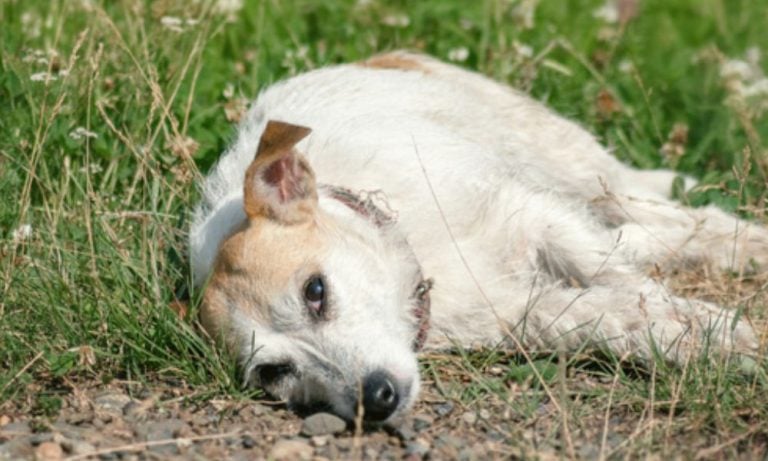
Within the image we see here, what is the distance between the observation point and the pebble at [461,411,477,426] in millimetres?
3625

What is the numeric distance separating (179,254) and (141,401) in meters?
0.80

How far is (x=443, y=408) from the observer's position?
3.74 meters

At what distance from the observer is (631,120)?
19.7 ft

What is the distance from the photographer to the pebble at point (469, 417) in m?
3.62

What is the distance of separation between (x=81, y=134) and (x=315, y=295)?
5.09ft

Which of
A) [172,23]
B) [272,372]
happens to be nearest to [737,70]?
[172,23]

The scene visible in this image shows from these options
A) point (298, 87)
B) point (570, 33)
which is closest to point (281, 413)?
point (298, 87)

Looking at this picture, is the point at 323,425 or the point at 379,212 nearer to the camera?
the point at 323,425

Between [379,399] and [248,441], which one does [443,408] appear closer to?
[379,399]

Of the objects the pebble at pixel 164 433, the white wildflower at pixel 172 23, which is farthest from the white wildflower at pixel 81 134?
the pebble at pixel 164 433

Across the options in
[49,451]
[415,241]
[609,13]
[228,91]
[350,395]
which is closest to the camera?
[49,451]

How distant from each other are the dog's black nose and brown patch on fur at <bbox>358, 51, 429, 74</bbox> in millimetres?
2326

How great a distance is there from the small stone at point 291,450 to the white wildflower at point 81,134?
1.79 meters

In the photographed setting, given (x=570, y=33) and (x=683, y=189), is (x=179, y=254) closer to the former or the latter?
(x=683, y=189)
